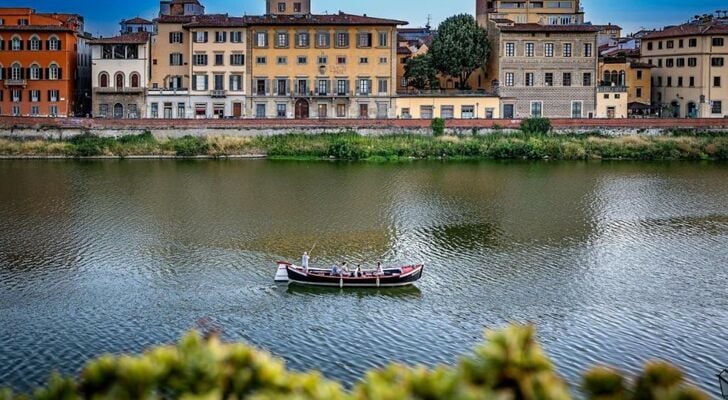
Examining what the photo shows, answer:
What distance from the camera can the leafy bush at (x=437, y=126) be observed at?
66.4m

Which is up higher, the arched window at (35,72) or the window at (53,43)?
the window at (53,43)

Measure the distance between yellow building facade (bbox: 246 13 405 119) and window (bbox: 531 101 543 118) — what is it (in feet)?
33.5

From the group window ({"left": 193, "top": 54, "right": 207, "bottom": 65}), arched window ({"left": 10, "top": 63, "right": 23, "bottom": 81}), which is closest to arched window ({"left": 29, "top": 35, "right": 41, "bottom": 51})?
arched window ({"left": 10, "top": 63, "right": 23, "bottom": 81})

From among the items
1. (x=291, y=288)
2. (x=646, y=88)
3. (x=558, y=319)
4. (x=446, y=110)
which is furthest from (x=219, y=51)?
(x=558, y=319)

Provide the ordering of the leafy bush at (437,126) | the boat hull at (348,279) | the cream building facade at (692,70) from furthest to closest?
the cream building facade at (692,70)
the leafy bush at (437,126)
the boat hull at (348,279)

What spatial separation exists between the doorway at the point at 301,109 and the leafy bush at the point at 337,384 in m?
62.4

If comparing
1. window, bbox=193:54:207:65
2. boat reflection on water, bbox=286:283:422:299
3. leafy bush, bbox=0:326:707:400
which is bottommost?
boat reflection on water, bbox=286:283:422:299

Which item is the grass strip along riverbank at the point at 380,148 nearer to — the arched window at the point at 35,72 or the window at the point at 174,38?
the arched window at the point at 35,72

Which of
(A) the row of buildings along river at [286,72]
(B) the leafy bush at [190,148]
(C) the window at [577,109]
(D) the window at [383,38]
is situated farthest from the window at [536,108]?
(B) the leafy bush at [190,148]

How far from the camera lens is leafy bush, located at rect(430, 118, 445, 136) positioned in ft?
218

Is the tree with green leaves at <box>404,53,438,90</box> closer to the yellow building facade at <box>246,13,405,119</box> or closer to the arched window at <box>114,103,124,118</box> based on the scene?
the yellow building facade at <box>246,13,405,119</box>

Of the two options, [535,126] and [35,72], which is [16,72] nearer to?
[35,72]

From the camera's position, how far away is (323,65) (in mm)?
69625

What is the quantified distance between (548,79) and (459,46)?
6923 mm
